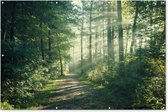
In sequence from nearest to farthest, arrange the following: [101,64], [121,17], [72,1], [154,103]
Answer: [154,103], [72,1], [121,17], [101,64]

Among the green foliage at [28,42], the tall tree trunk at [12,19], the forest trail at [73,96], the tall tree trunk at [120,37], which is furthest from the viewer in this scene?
the tall tree trunk at [120,37]

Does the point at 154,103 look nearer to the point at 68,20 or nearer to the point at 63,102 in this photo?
the point at 63,102

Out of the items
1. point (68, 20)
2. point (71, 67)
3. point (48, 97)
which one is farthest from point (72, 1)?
point (48, 97)

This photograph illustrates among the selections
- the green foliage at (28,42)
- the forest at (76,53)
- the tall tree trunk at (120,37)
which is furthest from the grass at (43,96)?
the tall tree trunk at (120,37)

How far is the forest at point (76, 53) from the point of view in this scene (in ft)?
29.7

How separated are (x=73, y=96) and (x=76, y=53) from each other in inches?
49.3

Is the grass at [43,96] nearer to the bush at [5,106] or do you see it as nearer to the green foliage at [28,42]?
the green foliage at [28,42]

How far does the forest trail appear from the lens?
902cm

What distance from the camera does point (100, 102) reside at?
365 inches

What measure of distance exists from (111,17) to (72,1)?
4.29 ft

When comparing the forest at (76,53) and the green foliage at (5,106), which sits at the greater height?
the forest at (76,53)

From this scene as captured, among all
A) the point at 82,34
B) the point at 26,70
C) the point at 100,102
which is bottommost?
the point at 100,102

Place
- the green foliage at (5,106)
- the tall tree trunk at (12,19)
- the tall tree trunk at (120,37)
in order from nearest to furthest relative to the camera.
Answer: the green foliage at (5,106) < the tall tree trunk at (12,19) < the tall tree trunk at (120,37)

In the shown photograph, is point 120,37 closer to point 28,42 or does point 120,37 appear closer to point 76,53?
point 76,53
